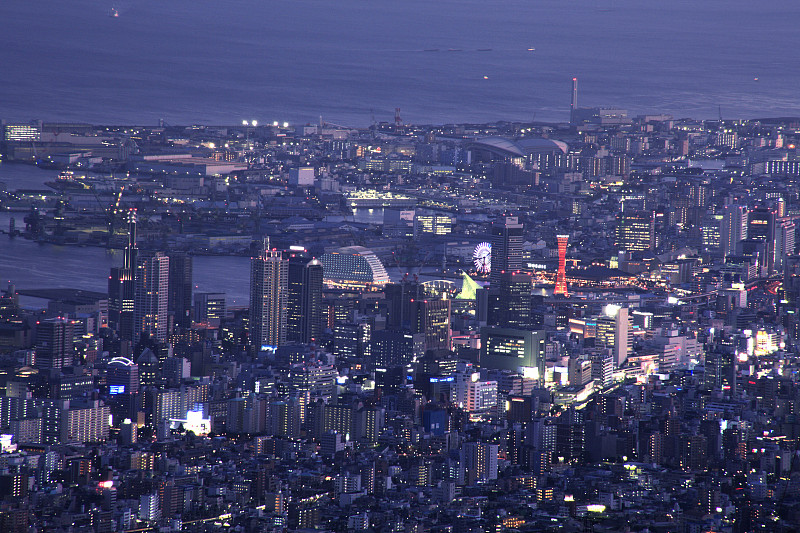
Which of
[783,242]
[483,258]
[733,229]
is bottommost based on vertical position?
[483,258]

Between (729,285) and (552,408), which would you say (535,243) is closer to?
(729,285)

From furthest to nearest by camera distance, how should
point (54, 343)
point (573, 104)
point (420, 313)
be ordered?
1. point (573, 104)
2. point (420, 313)
3. point (54, 343)

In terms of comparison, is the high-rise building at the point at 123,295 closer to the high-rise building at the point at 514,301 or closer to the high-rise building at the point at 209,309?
the high-rise building at the point at 209,309

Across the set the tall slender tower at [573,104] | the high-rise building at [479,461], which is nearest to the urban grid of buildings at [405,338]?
the high-rise building at [479,461]

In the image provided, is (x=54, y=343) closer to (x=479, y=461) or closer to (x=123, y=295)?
(x=123, y=295)

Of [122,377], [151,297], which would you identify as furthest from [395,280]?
[122,377]

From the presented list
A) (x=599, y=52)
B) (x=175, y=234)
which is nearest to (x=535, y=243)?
(x=175, y=234)

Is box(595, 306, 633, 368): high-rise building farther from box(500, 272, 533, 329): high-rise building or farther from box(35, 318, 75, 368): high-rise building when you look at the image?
box(35, 318, 75, 368): high-rise building
